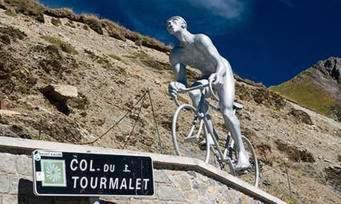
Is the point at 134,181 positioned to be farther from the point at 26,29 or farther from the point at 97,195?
the point at 26,29

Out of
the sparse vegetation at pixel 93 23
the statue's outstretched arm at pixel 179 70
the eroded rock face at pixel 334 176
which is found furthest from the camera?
the sparse vegetation at pixel 93 23

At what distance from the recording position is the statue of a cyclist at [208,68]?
34.6 ft

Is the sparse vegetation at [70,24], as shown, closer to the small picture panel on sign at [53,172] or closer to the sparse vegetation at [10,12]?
the sparse vegetation at [10,12]

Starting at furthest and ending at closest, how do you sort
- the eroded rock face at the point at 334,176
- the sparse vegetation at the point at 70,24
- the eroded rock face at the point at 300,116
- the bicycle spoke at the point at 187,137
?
1. the sparse vegetation at the point at 70,24
2. the eroded rock face at the point at 300,116
3. the eroded rock face at the point at 334,176
4. the bicycle spoke at the point at 187,137

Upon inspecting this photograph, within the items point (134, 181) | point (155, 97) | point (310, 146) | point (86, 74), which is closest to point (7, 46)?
point (86, 74)

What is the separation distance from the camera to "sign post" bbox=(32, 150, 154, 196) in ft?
24.5

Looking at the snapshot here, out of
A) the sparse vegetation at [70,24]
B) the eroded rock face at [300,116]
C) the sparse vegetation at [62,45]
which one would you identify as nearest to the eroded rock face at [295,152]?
the eroded rock face at [300,116]

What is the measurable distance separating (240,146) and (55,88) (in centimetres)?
985

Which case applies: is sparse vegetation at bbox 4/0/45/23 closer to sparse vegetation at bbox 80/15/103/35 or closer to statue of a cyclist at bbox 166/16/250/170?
sparse vegetation at bbox 80/15/103/35

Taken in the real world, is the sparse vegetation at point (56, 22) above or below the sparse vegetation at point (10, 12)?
above

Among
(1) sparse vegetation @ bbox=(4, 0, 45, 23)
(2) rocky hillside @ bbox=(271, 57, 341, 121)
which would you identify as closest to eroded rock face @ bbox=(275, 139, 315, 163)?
(1) sparse vegetation @ bbox=(4, 0, 45, 23)

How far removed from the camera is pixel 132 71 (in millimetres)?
27422

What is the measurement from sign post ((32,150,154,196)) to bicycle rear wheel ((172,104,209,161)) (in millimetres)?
1831

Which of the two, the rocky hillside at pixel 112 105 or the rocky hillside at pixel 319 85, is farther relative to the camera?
the rocky hillside at pixel 319 85
